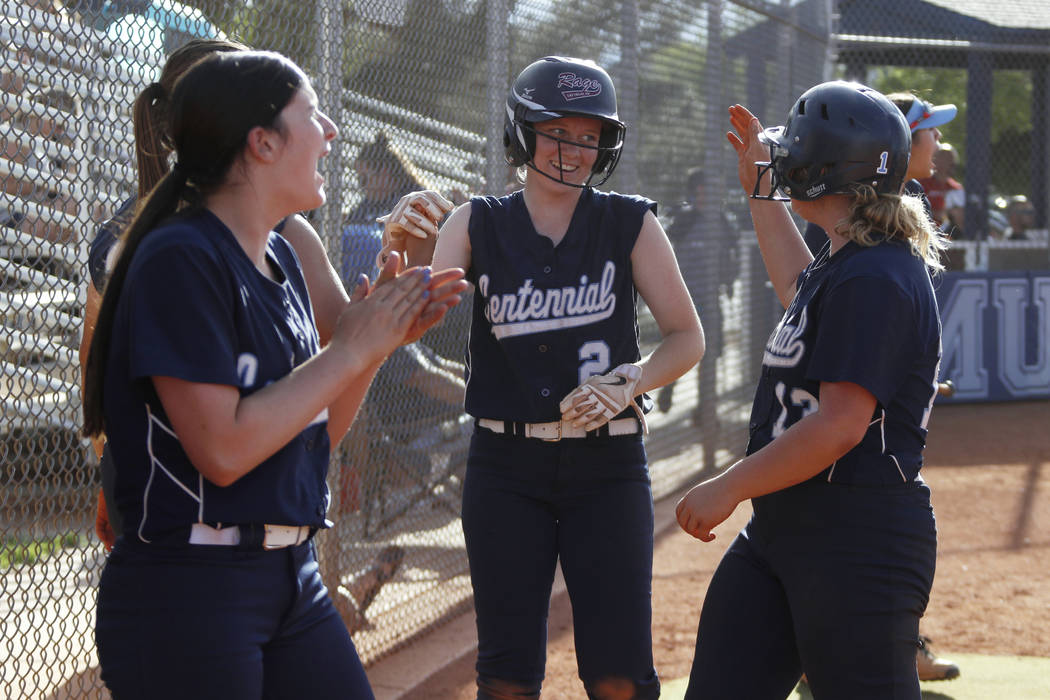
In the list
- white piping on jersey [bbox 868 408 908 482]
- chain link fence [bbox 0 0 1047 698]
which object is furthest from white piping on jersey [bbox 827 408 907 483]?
chain link fence [bbox 0 0 1047 698]

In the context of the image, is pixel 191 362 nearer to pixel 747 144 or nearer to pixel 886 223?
pixel 886 223

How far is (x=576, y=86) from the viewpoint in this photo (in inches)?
119

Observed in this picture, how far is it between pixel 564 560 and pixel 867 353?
1.05m

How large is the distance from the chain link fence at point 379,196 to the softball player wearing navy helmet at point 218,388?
1.26 meters

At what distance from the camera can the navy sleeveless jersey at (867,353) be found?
7.81ft

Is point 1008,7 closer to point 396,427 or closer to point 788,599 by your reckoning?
point 396,427

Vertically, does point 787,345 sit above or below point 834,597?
above

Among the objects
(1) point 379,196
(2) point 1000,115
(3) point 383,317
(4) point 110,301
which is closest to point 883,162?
(3) point 383,317

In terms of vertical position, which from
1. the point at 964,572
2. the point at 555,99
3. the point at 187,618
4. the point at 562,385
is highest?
the point at 555,99

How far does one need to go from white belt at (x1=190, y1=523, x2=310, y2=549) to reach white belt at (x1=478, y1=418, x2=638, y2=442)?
990 mm

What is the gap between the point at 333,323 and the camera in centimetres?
261

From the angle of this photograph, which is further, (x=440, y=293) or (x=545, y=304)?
(x=545, y=304)

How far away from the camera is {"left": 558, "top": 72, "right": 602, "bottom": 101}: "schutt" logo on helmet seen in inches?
119

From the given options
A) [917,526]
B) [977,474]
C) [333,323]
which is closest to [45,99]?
[333,323]
